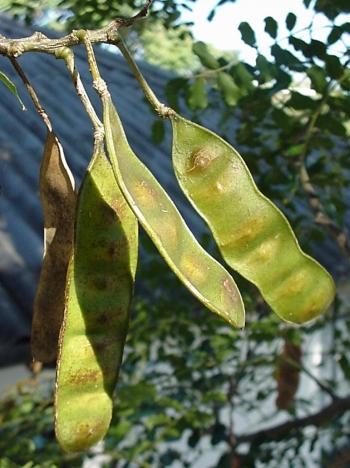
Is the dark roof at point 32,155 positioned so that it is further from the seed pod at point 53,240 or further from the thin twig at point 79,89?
the thin twig at point 79,89

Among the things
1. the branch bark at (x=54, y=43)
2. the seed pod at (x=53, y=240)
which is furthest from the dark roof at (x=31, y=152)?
the branch bark at (x=54, y=43)

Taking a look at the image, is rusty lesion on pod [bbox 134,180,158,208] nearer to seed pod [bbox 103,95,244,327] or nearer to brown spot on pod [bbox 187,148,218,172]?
seed pod [bbox 103,95,244,327]

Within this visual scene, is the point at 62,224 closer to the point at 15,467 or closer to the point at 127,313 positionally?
the point at 127,313

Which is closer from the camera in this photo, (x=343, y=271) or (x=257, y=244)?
(x=257, y=244)

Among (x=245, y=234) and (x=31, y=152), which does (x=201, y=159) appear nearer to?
(x=245, y=234)

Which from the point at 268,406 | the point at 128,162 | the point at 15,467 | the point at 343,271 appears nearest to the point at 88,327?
the point at 128,162

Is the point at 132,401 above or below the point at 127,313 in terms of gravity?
below

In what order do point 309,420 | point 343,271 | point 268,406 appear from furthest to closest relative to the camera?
point 268,406
point 343,271
point 309,420
